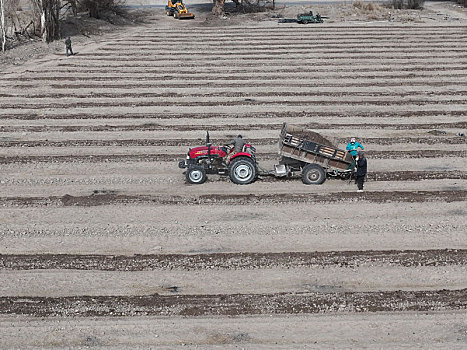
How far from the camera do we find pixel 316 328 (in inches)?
368

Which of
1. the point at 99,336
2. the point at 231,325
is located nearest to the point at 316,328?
the point at 231,325

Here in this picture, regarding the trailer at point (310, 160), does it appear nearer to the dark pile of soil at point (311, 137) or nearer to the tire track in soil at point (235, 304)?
the dark pile of soil at point (311, 137)

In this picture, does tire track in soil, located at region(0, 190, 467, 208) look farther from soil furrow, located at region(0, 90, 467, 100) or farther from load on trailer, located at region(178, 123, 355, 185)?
soil furrow, located at region(0, 90, 467, 100)

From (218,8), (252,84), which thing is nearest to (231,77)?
(252,84)

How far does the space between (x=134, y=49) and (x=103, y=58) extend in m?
2.03

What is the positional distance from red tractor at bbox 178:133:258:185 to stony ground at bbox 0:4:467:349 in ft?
0.95

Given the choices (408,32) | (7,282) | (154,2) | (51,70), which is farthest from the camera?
(154,2)

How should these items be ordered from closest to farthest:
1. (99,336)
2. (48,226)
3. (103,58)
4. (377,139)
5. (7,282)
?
(99,336) < (7,282) < (48,226) < (377,139) < (103,58)

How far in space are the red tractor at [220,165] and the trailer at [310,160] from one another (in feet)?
1.90

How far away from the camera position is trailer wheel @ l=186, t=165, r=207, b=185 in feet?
→ 46.9

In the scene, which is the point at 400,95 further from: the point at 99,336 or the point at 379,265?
the point at 99,336

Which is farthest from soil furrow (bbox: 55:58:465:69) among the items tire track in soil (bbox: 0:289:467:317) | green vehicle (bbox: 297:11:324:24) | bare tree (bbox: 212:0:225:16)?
tire track in soil (bbox: 0:289:467:317)

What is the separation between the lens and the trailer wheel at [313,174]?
14.2 meters

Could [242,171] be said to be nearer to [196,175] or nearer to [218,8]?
[196,175]
